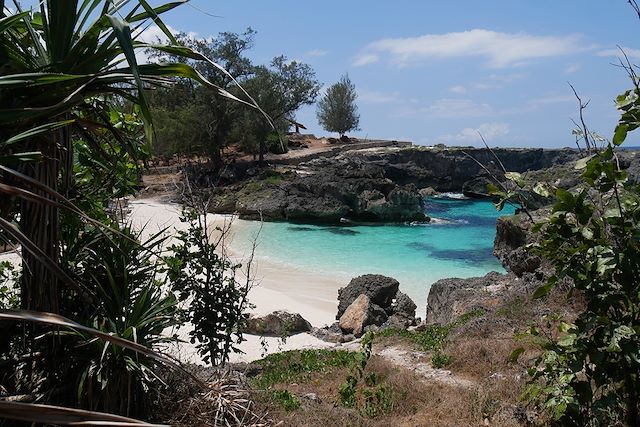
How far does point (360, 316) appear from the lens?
13453 mm

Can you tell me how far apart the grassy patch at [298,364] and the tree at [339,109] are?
2251 inches

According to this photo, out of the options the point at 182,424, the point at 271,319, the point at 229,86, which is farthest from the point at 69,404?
the point at 229,86

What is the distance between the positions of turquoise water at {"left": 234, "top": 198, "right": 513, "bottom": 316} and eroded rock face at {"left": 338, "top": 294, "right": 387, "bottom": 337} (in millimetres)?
3335

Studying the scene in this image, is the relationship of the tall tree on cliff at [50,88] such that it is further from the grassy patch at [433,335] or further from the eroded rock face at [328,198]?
the eroded rock face at [328,198]

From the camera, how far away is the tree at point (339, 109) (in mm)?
65125

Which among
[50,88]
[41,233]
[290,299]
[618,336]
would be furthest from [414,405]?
[290,299]

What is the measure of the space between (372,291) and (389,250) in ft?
45.2

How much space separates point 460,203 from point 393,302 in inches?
1562

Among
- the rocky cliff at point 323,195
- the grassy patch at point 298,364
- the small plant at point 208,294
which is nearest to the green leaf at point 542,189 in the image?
the small plant at point 208,294

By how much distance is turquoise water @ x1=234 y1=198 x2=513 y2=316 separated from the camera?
23.0m

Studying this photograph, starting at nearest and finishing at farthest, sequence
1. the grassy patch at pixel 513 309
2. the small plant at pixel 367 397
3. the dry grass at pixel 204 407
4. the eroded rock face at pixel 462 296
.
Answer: the dry grass at pixel 204 407 → the small plant at pixel 367 397 → the grassy patch at pixel 513 309 → the eroded rock face at pixel 462 296

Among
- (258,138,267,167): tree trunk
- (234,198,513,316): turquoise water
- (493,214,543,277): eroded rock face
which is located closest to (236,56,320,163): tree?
(258,138,267,167): tree trunk

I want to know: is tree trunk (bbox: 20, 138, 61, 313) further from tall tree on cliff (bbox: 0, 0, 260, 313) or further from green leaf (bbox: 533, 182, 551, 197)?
green leaf (bbox: 533, 182, 551, 197)

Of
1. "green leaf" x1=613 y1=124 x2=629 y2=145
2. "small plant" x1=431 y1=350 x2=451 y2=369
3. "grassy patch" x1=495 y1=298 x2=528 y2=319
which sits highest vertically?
"green leaf" x1=613 y1=124 x2=629 y2=145
